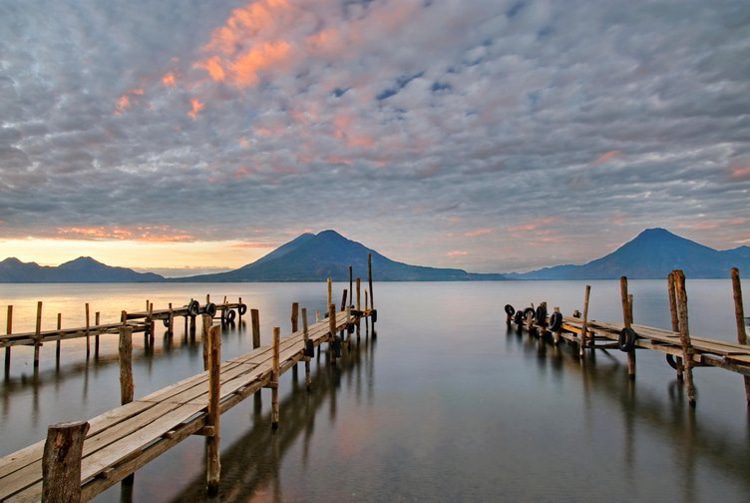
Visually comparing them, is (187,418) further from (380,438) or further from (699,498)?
(699,498)

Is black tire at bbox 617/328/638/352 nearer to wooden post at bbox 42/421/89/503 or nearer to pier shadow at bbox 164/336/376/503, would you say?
pier shadow at bbox 164/336/376/503

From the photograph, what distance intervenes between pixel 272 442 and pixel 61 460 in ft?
24.3

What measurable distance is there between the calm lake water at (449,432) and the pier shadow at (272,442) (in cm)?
5

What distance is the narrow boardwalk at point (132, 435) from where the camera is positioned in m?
6.12

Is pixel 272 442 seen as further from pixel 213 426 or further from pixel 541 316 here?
pixel 541 316

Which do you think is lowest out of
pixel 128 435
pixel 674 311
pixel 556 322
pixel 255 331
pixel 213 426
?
pixel 556 322

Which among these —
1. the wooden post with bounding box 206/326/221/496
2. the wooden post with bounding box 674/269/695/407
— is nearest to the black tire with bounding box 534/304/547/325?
the wooden post with bounding box 674/269/695/407

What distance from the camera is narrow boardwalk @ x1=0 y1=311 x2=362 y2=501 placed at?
6.12 m

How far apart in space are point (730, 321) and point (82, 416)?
192 feet

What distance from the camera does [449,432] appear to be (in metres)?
12.8

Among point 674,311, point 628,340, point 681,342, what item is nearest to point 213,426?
point 681,342

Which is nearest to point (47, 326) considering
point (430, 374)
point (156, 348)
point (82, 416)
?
point (156, 348)

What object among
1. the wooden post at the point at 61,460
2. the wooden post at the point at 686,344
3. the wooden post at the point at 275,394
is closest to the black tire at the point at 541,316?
the wooden post at the point at 686,344

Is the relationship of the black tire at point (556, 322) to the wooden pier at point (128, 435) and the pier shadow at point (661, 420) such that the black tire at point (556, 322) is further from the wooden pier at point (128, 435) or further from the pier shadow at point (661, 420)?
the wooden pier at point (128, 435)
